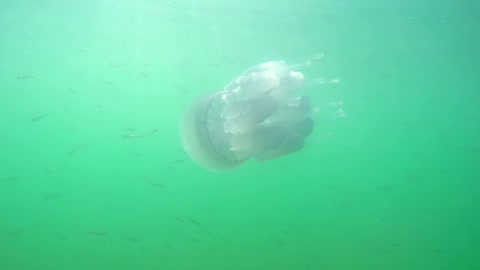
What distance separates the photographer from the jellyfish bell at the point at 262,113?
11.6 ft

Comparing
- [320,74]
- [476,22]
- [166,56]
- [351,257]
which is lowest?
[351,257]

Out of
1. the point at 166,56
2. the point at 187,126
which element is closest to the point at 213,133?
the point at 187,126

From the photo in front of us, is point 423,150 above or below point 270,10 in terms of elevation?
above

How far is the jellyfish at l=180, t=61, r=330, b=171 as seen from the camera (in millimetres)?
3529

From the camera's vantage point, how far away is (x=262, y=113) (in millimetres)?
3598

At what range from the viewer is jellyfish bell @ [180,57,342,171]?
3.53 meters

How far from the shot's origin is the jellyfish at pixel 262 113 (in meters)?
3.53

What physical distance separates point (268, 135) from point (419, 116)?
31024 mm

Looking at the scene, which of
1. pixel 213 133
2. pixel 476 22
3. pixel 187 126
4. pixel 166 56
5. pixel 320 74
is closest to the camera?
pixel 213 133

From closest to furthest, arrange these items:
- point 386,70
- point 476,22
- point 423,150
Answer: point 476,22
point 386,70
point 423,150

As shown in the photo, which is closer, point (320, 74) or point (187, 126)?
point (187, 126)

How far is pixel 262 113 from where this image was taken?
3.60 m

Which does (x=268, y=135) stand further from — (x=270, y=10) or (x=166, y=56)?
(x=166, y=56)

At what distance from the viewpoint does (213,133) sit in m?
4.06
